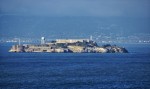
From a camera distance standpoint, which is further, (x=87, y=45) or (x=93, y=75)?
(x=87, y=45)

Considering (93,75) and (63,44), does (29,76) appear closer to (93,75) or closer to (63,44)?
(93,75)

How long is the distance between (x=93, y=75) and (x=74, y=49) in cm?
9374

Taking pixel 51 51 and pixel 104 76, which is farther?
pixel 51 51

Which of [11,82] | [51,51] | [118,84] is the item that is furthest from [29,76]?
[51,51]

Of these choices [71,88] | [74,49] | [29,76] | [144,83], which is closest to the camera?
[71,88]

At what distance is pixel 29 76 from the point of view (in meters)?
69.1

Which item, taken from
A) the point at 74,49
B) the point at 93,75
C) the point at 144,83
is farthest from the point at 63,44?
the point at 144,83

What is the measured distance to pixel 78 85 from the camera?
59.1m

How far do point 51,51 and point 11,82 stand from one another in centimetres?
10346

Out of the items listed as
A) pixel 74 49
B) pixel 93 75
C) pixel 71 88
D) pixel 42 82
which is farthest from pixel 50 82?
pixel 74 49

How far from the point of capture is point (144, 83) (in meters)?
61.1

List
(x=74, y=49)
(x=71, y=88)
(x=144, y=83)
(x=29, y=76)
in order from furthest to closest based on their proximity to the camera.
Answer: (x=74, y=49)
(x=29, y=76)
(x=144, y=83)
(x=71, y=88)

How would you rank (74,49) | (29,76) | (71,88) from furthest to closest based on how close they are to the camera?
(74,49)
(29,76)
(71,88)

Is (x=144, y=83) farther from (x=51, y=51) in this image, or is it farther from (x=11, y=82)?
(x=51, y=51)
